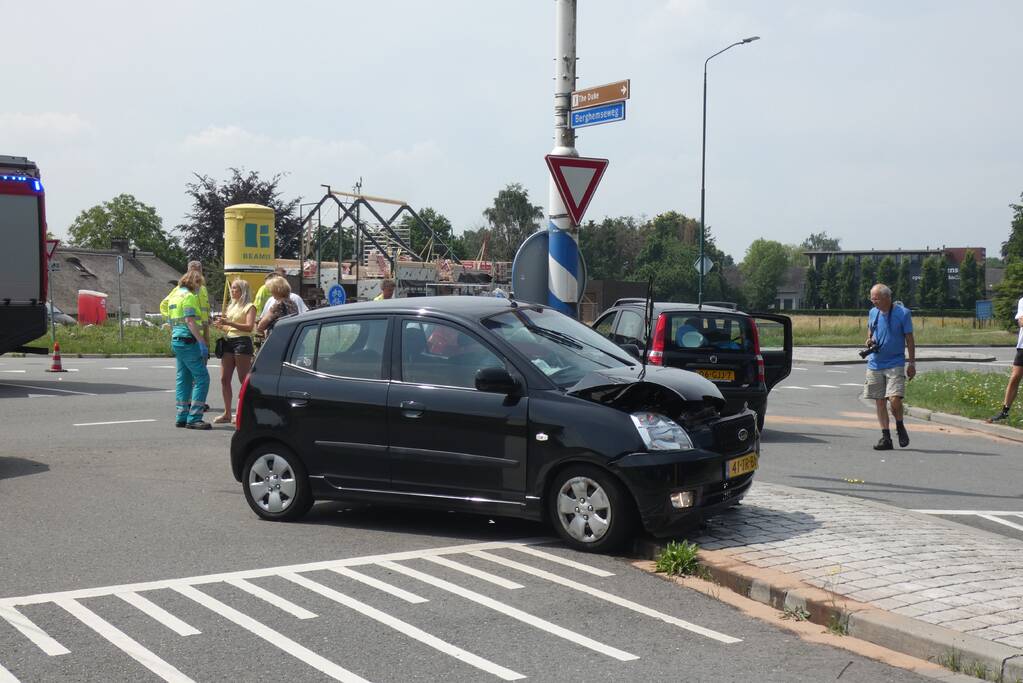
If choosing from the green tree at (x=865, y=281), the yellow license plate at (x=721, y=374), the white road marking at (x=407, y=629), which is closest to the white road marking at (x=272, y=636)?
the white road marking at (x=407, y=629)

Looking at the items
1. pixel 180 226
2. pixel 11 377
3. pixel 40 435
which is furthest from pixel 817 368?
pixel 180 226

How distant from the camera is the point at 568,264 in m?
9.04

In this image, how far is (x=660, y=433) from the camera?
267 inches

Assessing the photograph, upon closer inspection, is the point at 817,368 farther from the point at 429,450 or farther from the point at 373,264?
the point at 429,450

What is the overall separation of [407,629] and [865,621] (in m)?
2.15

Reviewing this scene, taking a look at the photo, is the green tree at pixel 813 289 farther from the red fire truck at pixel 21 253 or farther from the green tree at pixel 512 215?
the red fire truck at pixel 21 253

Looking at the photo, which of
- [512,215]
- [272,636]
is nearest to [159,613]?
[272,636]

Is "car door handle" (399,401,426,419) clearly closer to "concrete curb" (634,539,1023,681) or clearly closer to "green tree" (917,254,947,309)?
"concrete curb" (634,539,1023,681)

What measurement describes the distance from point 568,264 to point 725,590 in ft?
11.9

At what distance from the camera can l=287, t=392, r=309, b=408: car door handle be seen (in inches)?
310

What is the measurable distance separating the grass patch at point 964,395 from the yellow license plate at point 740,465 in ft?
28.3

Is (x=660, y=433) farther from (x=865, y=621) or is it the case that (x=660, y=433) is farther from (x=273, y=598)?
(x=273, y=598)

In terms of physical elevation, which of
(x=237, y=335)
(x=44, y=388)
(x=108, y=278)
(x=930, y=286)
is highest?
(x=930, y=286)

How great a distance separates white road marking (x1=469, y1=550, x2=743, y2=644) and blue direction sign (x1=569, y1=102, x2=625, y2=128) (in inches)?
153
